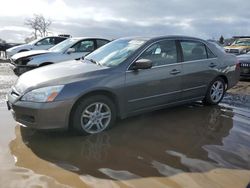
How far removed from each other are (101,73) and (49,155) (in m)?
1.56

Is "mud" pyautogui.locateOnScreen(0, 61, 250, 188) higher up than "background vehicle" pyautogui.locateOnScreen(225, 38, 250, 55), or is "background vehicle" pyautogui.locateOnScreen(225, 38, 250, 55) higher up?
"background vehicle" pyautogui.locateOnScreen(225, 38, 250, 55)

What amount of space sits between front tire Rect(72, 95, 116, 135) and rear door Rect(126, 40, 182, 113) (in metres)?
0.40

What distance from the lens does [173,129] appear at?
595 cm

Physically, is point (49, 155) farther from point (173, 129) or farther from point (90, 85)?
point (173, 129)

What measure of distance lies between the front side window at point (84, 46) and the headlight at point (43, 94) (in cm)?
637

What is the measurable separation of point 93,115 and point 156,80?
1382 millimetres

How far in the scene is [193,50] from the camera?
23.4ft

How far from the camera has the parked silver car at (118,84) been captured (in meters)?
5.09

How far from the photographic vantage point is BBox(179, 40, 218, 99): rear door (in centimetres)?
682

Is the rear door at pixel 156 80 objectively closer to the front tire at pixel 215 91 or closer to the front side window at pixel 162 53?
the front side window at pixel 162 53

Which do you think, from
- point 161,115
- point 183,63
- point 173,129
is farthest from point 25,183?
point 183,63

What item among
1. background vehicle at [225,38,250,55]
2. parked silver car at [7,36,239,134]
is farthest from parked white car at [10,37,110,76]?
background vehicle at [225,38,250,55]

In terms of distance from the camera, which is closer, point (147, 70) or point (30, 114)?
point (30, 114)

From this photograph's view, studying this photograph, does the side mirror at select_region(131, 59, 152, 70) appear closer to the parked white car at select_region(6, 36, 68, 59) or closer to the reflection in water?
the reflection in water
